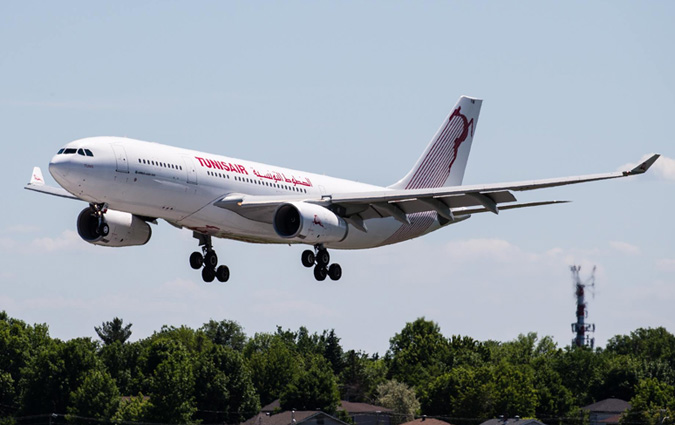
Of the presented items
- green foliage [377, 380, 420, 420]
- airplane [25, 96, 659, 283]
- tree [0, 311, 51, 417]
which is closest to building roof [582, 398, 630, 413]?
green foliage [377, 380, 420, 420]

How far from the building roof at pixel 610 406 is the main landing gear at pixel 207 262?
80380mm

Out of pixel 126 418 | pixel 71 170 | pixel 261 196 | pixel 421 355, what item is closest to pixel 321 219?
pixel 261 196

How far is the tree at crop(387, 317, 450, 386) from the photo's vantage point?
502 ft

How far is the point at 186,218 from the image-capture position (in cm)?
5706

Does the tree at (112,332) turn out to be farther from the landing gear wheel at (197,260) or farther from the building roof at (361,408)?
the landing gear wheel at (197,260)

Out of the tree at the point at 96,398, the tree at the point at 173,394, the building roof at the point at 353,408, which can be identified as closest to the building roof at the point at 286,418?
the tree at the point at 173,394

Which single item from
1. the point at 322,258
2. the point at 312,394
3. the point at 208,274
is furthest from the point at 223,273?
the point at 312,394

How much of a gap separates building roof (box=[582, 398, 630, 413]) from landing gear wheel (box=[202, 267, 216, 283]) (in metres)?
80.5

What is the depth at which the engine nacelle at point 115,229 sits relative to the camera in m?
58.6

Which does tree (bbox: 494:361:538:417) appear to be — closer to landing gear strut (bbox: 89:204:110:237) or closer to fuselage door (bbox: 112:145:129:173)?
landing gear strut (bbox: 89:204:110:237)

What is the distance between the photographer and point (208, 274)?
207ft

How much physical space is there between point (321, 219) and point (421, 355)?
4424 inches

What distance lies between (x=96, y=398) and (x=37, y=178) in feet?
182

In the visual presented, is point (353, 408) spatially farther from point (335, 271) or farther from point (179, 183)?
point (179, 183)
